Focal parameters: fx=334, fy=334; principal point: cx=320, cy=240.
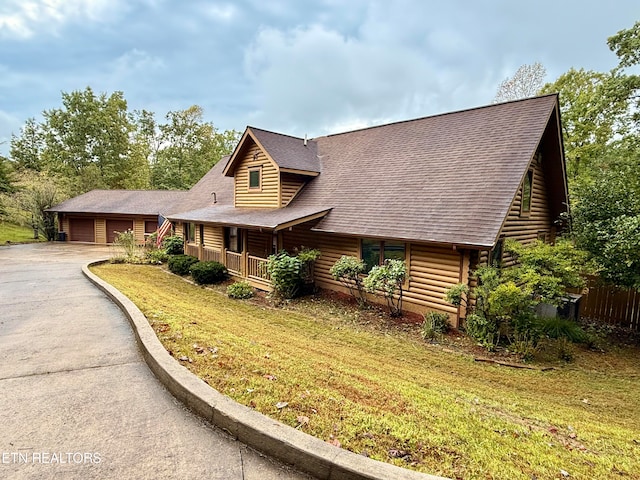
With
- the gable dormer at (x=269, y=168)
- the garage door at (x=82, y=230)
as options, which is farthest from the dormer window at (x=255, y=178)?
the garage door at (x=82, y=230)

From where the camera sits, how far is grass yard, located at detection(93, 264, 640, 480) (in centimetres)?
272

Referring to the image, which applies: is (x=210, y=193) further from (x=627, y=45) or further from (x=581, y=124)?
(x=581, y=124)

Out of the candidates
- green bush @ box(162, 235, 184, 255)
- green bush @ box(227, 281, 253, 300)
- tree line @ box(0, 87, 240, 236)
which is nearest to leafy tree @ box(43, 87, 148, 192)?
tree line @ box(0, 87, 240, 236)

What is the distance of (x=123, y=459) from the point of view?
2604 millimetres

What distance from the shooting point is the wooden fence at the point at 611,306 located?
10.3 metres

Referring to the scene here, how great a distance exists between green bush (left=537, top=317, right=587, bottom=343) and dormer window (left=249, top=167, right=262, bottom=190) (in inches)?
460

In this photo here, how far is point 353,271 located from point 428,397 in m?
6.50

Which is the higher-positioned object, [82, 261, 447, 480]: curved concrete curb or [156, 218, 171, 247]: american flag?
[156, 218, 171, 247]: american flag

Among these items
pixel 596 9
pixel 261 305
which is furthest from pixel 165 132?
pixel 596 9

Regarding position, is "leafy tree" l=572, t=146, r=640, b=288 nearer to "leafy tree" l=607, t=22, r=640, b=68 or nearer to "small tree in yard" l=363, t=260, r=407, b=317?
"small tree in yard" l=363, t=260, r=407, b=317

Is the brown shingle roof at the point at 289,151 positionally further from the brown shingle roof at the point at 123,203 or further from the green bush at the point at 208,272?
the brown shingle roof at the point at 123,203

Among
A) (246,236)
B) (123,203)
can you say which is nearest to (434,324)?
(246,236)

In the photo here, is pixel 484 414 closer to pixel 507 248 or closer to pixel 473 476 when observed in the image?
pixel 473 476

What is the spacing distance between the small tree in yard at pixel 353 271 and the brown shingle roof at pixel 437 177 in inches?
36.3
